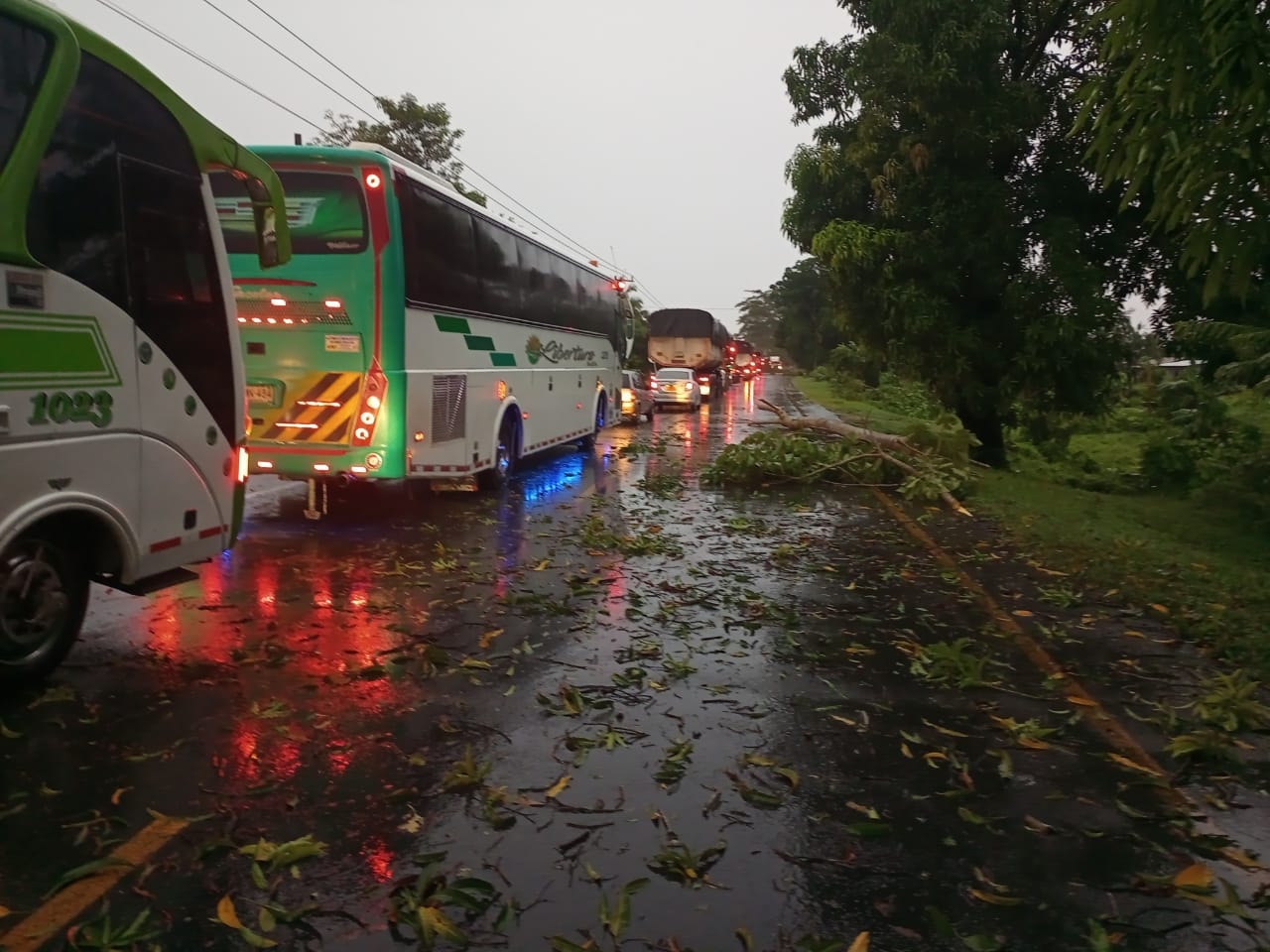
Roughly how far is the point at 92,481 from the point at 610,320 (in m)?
17.9

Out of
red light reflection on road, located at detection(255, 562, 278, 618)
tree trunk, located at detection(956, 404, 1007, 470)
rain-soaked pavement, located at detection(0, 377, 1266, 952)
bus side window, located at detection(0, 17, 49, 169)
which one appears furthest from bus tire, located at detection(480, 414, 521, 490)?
bus side window, located at detection(0, 17, 49, 169)

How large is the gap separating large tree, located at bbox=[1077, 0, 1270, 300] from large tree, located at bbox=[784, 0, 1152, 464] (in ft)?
37.9

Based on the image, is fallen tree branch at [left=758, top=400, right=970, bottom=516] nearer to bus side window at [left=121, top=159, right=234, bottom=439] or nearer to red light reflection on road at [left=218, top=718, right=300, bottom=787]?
bus side window at [left=121, top=159, right=234, bottom=439]

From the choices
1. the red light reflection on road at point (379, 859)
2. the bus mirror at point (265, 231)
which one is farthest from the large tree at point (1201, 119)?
the bus mirror at point (265, 231)

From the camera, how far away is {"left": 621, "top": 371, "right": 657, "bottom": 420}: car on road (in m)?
30.2

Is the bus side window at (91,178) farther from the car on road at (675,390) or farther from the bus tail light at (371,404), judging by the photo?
the car on road at (675,390)

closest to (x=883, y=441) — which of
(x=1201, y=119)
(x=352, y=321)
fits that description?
(x=352, y=321)

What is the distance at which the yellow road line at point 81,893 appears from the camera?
3.34 meters

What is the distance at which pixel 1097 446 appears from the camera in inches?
1104

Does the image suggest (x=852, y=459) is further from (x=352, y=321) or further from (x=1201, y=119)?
(x=1201, y=119)

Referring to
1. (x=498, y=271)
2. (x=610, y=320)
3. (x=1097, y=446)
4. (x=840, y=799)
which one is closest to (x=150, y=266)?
(x=840, y=799)

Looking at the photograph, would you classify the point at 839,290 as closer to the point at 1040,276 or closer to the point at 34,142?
the point at 1040,276

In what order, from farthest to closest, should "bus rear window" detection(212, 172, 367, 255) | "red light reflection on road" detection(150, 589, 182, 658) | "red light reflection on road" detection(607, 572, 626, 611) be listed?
1. "bus rear window" detection(212, 172, 367, 255)
2. "red light reflection on road" detection(607, 572, 626, 611)
3. "red light reflection on road" detection(150, 589, 182, 658)

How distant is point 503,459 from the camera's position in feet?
48.8
